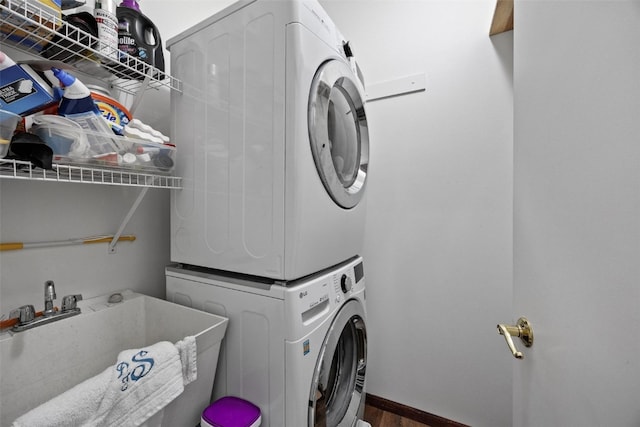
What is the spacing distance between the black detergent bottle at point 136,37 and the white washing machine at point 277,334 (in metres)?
0.87

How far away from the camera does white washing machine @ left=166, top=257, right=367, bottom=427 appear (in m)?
0.88

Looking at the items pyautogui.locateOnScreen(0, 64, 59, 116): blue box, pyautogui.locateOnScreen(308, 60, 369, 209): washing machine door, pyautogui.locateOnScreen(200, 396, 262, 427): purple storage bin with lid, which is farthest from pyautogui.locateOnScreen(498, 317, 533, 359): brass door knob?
pyautogui.locateOnScreen(0, 64, 59, 116): blue box

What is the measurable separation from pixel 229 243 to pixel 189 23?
1.36 metres

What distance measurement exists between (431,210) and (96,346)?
1.77 metres

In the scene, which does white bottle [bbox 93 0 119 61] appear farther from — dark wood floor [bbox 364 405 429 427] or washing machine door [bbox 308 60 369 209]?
dark wood floor [bbox 364 405 429 427]

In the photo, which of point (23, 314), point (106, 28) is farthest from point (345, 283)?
point (106, 28)

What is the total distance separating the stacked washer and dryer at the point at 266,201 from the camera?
0.89 m

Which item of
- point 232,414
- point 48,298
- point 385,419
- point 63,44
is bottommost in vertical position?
point 385,419

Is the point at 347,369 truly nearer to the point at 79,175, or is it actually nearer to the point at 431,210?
the point at 431,210

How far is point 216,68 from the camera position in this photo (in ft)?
3.46

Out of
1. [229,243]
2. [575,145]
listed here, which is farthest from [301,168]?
[575,145]

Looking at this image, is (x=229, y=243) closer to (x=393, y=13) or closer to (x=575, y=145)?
(x=575, y=145)

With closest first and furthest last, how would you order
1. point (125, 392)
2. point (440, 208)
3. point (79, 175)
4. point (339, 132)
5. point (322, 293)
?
1. point (125, 392)
2. point (79, 175)
3. point (322, 293)
4. point (339, 132)
5. point (440, 208)

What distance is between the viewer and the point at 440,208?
163cm
